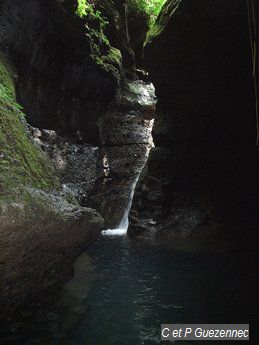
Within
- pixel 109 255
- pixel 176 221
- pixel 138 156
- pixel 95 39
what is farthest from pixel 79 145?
pixel 109 255

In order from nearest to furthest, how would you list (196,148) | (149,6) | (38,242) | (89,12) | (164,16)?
1. (38,242)
2. (164,16)
3. (196,148)
4. (89,12)
5. (149,6)

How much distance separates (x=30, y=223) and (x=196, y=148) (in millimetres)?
8013

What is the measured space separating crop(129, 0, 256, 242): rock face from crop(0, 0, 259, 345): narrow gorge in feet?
0.14

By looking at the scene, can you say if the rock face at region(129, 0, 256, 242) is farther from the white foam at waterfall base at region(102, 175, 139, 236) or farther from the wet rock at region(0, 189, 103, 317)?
the wet rock at region(0, 189, 103, 317)

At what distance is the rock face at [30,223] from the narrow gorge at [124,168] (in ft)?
0.07

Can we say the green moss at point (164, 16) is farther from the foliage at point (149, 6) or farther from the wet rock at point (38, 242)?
the foliage at point (149, 6)

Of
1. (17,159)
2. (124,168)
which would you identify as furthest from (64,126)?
(17,159)

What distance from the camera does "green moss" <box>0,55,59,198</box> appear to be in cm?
377

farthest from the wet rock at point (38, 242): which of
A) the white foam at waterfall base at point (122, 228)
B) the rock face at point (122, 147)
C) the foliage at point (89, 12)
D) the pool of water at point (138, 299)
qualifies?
the foliage at point (89, 12)

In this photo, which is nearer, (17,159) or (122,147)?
(17,159)

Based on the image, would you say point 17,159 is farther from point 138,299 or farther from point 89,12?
point 89,12

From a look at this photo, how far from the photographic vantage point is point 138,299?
5.21 meters

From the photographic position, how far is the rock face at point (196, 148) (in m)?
7.98

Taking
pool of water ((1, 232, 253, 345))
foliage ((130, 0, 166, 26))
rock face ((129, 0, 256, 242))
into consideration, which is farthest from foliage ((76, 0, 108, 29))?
pool of water ((1, 232, 253, 345))
